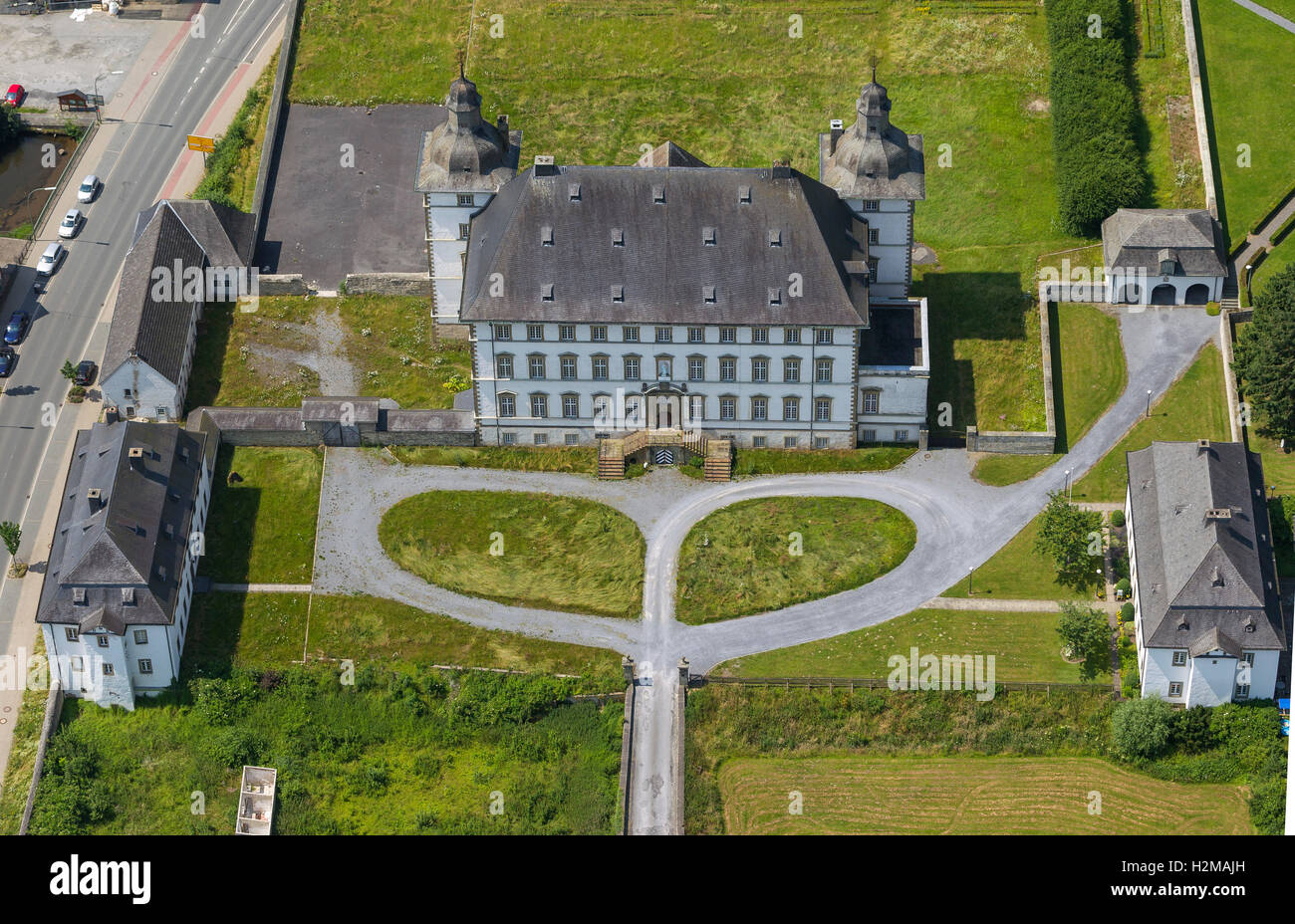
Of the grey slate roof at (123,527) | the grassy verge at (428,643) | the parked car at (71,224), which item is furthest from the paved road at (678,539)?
the parked car at (71,224)

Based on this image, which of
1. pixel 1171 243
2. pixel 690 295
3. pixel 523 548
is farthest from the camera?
pixel 1171 243

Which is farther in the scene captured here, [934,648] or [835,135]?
[835,135]

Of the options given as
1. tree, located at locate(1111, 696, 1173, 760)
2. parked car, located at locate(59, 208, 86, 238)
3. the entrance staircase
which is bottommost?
tree, located at locate(1111, 696, 1173, 760)

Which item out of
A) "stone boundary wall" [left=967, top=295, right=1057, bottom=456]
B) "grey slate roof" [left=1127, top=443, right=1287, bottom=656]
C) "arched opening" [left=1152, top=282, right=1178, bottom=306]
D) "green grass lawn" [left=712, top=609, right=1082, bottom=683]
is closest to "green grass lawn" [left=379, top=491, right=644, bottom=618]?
"green grass lawn" [left=712, top=609, right=1082, bottom=683]

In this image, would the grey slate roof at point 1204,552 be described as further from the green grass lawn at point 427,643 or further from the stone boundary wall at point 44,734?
the stone boundary wall at point 44,734

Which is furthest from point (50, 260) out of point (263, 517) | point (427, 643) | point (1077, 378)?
point (1077, 378)

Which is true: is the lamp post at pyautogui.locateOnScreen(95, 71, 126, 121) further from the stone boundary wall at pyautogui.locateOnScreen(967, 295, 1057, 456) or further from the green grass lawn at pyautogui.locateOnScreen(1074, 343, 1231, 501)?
the green grass lawn at pyautogui.locateOnScreen(1074, 343, 1231, 501)

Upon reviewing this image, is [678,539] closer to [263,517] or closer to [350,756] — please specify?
[350,756]
